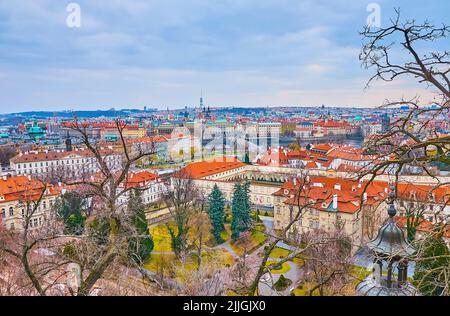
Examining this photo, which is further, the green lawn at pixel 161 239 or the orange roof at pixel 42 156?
the orange roof at pixel 42 156

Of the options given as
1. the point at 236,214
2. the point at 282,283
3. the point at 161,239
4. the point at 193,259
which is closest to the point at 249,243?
the point at 236,214

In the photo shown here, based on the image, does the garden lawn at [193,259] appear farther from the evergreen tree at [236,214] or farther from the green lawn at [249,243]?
the evergreen tree at [236,214]

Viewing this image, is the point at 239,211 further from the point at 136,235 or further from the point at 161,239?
the point at 136,235

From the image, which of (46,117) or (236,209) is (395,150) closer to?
(236,209)

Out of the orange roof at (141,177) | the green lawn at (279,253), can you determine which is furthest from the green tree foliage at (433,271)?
the orange roof at (141,177)

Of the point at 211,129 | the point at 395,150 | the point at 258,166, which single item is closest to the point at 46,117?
the point at 211,129

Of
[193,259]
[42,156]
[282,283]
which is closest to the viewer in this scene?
[282,283]
